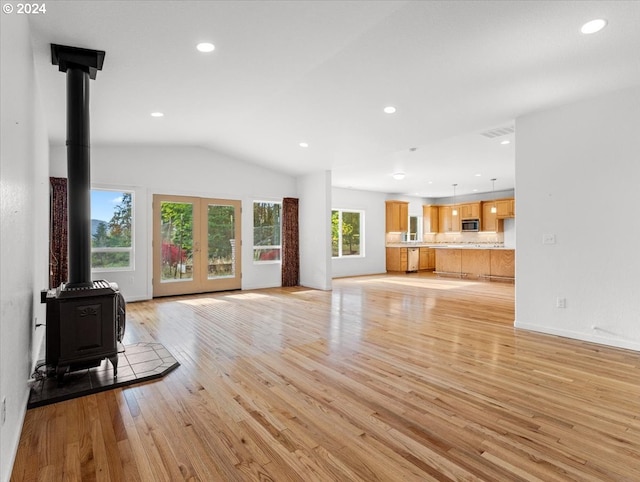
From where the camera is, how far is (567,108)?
4094mm

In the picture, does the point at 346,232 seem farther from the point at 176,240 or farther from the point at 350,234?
the point at 176,240

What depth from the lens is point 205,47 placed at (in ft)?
10.5

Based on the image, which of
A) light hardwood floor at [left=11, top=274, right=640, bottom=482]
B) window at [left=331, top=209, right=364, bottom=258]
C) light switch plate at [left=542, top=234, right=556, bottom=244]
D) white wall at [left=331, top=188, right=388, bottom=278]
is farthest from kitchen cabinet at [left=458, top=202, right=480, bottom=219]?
light hardwood floor at [left=11, top=274, right=640, bottom=482]

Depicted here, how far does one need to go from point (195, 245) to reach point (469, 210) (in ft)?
30.2

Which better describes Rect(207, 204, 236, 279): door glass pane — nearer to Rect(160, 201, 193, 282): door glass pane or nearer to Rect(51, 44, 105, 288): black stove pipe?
Rect(160, 201, 193, 282): door glass pane

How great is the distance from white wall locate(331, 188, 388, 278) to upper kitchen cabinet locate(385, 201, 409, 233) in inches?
9.2

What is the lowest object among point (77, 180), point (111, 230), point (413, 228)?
point (111, 230)

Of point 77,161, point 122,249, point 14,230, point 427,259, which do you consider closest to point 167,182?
point 122,249

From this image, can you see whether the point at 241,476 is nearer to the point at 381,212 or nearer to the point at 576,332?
the point at 576,332

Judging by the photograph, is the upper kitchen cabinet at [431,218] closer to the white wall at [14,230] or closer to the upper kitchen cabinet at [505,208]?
the upper kitchen cabinet at [505,208]

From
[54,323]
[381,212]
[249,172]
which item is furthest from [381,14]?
[381,212]

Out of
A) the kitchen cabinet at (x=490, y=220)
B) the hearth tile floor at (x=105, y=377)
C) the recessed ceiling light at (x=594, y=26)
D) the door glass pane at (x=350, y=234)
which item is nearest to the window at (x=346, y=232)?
the door glass pane at (x=350, y=234)

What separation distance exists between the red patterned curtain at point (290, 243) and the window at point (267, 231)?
0.52ft

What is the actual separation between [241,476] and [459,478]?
109 cm
